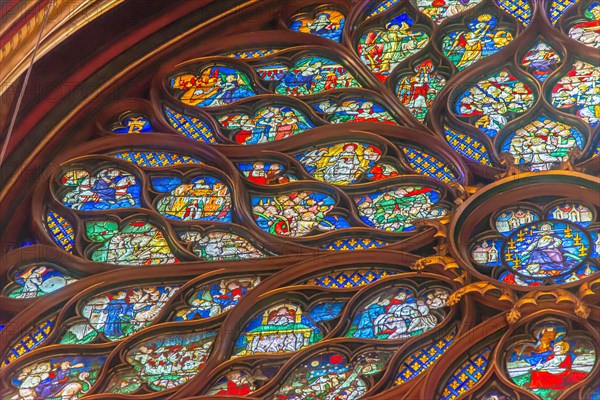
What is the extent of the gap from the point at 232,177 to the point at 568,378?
10.1 ft

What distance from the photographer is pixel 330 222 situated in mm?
11797

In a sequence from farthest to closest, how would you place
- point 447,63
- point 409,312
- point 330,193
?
point 447,63 < point 330,193 < point 409,312

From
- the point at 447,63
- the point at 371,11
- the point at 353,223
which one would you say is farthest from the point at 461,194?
the point at 371,11

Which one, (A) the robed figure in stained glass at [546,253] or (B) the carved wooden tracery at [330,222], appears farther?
(A) the robed figure in stained glass at [546,253]

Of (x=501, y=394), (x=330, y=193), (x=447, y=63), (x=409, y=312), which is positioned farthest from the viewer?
(x=447, y=63)

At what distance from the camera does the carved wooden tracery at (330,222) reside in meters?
10.7

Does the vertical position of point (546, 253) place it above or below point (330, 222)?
below

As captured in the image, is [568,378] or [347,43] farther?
[347,43]

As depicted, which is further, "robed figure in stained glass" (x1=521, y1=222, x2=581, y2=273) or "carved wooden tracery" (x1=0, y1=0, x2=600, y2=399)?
"robed figure in stained glass" (x1=521, y1=222, x2=581, y2=273)

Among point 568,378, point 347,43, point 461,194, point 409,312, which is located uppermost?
point 347,43

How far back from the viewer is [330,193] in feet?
39.4

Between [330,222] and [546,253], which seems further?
[330,222]

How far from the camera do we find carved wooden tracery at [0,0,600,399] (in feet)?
35.1

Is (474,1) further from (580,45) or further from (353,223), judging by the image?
(353,223)
